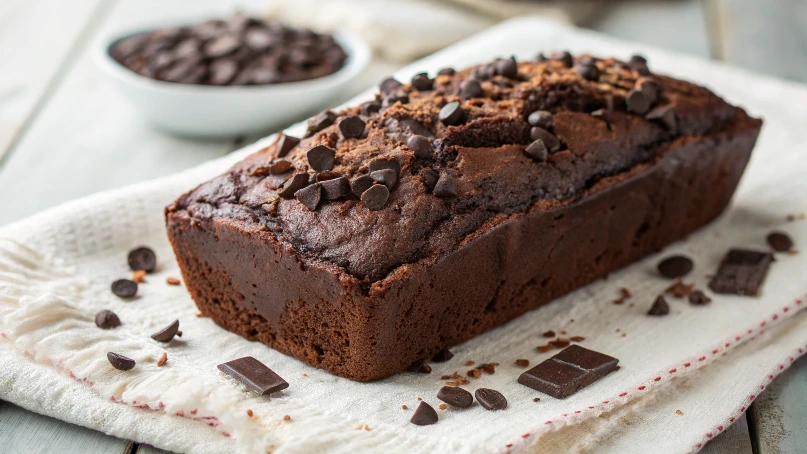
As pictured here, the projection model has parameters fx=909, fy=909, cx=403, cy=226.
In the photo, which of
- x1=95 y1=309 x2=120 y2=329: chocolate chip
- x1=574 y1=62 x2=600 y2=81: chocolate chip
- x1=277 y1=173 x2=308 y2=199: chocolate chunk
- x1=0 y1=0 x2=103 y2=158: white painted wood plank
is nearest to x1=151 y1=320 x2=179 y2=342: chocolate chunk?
x1=95 y1=309 x2=120 y2=329: chocolate chip

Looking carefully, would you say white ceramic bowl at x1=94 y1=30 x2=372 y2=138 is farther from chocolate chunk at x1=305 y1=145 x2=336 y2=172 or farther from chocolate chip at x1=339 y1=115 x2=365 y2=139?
chocolate chunk at x1=305 y1=145 x2=336 y2=172

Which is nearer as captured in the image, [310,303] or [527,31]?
[310,303]

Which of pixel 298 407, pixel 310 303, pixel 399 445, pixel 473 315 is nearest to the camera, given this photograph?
pixel 399 445

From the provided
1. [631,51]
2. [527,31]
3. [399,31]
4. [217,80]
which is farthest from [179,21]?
[631,51]

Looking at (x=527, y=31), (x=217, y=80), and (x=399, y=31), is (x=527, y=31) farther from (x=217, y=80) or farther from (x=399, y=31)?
(x=217, y=80)

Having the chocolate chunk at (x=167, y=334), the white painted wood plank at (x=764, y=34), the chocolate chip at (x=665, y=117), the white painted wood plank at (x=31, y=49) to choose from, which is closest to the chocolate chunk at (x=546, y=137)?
the chocolate chip at (x=665, y=117)

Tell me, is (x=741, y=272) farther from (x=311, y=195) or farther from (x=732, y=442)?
(x=311, y=195)

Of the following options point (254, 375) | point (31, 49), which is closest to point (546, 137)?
point (254, 375)

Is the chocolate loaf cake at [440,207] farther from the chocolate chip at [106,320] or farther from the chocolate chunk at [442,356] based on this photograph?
the chocolate chip at [106,320]
